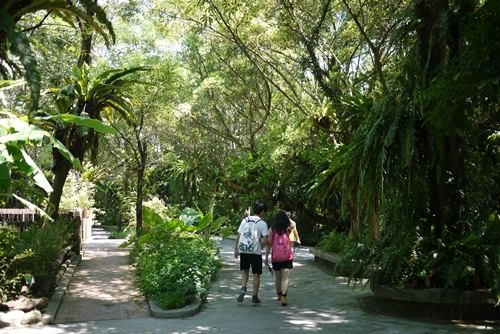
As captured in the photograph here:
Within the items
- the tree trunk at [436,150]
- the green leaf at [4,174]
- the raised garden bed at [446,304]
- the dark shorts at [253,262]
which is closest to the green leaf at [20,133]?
the green leaf at [4,174]

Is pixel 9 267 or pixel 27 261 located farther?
pixel 27 261

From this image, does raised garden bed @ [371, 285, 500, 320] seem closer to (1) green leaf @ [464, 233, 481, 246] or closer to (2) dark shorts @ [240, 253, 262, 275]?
(1) green leaf @ [464, 233, 481, 246]

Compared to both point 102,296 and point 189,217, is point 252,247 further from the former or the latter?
point 189,217

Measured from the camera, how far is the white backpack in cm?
970

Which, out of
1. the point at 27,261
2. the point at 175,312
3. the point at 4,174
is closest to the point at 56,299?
the point at 27,261

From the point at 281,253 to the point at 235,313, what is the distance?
136 centimetres

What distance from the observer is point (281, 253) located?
965cm


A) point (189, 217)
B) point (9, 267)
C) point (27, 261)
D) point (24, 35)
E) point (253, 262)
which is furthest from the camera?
point (189, 217)

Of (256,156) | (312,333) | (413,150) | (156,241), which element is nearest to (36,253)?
(156,241)

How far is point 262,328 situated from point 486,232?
3667 mm

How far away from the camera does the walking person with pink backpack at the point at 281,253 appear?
9.64m

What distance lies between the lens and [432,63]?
356 inches

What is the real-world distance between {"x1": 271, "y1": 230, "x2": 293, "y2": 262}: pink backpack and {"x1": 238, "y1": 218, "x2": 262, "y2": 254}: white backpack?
0.33 m

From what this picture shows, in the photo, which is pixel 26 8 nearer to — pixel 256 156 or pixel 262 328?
pixel 262 328
